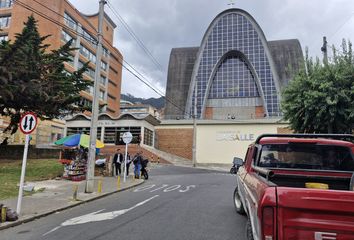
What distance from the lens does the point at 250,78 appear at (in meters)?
71.1

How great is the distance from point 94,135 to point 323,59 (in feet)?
40.5

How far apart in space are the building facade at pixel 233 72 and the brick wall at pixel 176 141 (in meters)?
17.9

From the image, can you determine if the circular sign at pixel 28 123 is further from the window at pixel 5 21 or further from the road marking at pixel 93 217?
the window at pixel 5 21

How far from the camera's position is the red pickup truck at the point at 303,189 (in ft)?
9.55

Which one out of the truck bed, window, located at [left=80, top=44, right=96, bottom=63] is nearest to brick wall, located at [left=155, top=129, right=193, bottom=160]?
window, located at [left=80, top=44, right=96, bottom=63]

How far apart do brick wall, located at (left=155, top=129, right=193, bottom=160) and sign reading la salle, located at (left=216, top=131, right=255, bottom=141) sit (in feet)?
15.3

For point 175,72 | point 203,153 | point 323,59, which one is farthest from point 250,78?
point 323,59

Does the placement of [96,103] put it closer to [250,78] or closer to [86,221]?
[86,221]

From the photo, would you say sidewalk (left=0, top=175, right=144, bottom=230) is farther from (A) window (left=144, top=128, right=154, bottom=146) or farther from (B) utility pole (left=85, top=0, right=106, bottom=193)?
(A) window (left=144, top=128, right=154, bottom=146)

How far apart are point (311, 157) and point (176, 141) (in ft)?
144

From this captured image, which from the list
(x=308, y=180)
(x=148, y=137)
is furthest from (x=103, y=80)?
(x=308, y=180)

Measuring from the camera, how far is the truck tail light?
297 centimetres

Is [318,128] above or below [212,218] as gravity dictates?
above

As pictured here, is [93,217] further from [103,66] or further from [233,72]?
[233,72]
